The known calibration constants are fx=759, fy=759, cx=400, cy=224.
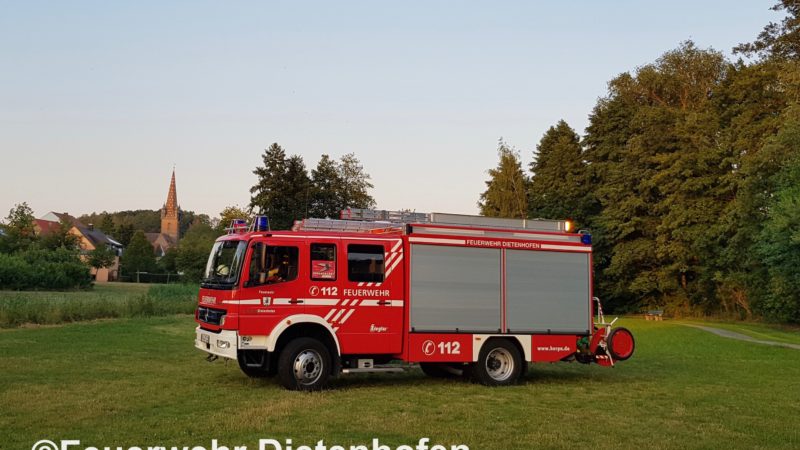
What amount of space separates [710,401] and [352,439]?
720 centimetres

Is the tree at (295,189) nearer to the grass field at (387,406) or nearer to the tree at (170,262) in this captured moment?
the tree at (170,262)

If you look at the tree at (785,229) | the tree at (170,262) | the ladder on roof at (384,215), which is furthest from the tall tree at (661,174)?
the tree at (170,262)

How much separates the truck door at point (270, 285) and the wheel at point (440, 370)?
369cm

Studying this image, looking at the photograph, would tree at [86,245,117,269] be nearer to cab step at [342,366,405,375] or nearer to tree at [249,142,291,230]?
tree at [249,142,291,230]

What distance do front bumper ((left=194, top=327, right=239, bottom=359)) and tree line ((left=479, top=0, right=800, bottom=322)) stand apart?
3009 centimetres

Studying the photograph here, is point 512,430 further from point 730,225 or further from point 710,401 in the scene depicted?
point 730,225

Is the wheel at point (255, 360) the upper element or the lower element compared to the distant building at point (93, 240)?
lower

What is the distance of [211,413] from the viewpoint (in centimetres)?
1043

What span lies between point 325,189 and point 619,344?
5783 cm

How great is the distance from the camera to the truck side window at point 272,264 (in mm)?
12828

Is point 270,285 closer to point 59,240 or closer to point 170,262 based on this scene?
point 59,240

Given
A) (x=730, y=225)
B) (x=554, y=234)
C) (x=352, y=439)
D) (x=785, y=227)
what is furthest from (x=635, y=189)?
(x=352, y=439)

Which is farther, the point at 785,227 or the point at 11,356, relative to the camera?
the point at 785,227

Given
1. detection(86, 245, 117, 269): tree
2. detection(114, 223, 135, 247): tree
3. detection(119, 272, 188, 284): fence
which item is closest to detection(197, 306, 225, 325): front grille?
detection(86, 245, 117, 269): tree
